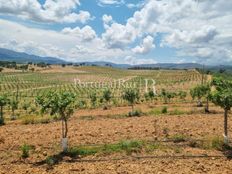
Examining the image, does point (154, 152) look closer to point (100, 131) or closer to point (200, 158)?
point (200, 158)

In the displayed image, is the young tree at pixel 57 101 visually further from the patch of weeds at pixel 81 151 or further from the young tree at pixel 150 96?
the young tree at pixel 150 96

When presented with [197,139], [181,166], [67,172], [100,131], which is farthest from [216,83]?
[67,172]

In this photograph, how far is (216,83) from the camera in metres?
24.3

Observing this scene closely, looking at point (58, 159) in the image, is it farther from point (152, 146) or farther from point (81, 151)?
point (152, 146)

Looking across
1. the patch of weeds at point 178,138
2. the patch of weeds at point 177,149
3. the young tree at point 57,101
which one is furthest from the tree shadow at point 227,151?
the young tree at point 57,101

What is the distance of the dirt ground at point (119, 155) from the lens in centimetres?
→ 1866

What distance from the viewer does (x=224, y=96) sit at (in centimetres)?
2305

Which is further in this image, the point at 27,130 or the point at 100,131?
the point at 27,130

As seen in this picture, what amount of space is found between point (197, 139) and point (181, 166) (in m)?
6.26

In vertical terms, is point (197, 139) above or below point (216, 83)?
below

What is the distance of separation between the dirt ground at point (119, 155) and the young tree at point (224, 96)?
260cm

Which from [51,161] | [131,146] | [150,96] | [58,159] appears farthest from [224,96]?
[150,96]

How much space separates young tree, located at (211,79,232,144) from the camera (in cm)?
2305

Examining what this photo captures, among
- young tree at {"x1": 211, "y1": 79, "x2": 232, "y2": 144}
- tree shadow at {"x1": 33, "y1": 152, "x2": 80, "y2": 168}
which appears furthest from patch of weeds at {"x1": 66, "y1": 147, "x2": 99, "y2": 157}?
young tree at {"x1": 211, "y1": 79, "x2": 232, "y2": 144}
